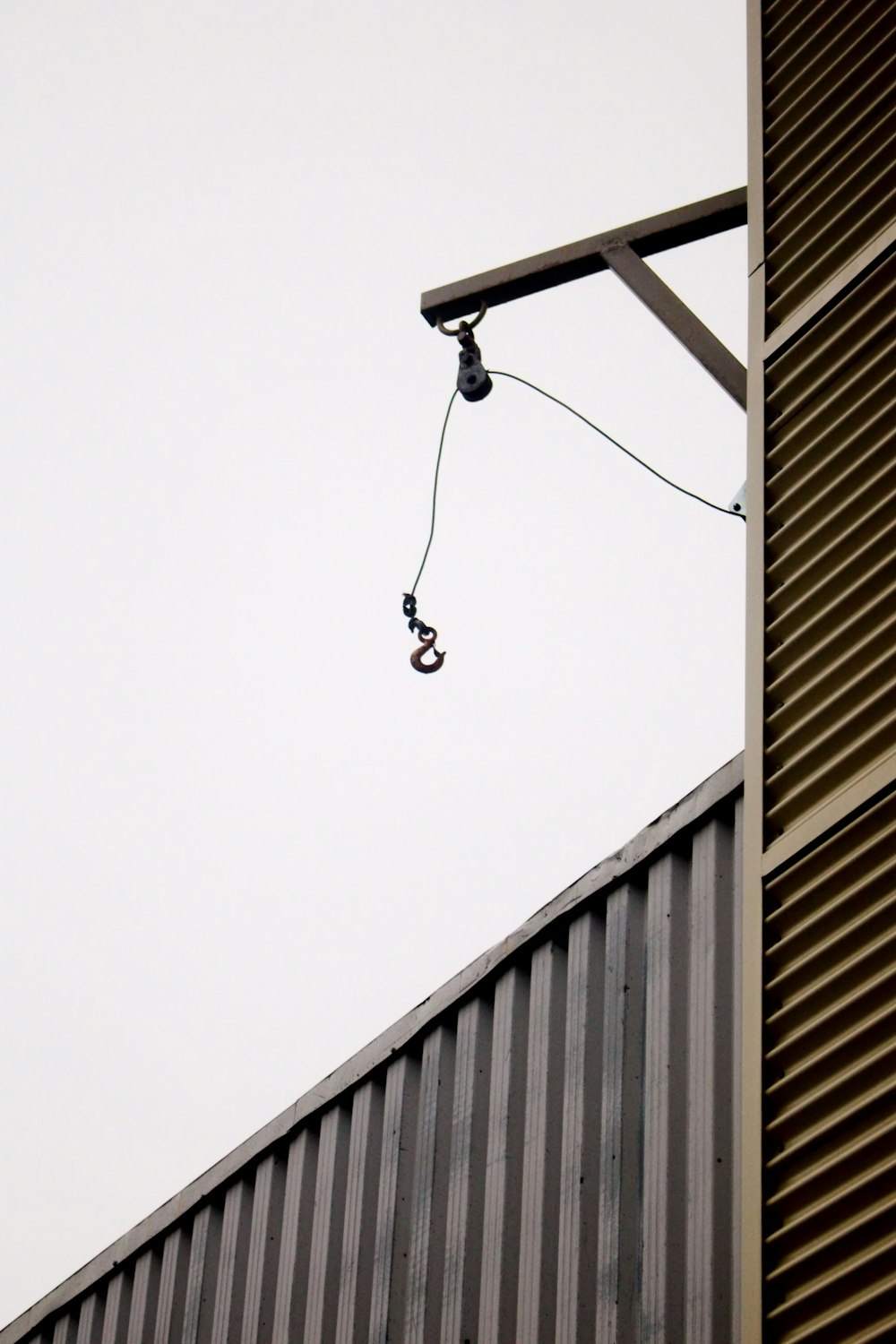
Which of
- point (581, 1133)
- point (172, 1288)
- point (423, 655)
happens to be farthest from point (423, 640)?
point (172, 1288)

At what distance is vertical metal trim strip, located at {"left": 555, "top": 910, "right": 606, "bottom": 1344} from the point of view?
4453mm

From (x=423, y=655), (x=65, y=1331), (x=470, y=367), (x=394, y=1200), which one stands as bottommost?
(x=65, y=1331)

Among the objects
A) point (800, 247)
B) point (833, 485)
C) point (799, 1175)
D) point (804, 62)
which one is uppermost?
point (804, 62)

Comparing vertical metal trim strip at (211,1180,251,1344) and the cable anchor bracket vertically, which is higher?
the cable anchor bracket

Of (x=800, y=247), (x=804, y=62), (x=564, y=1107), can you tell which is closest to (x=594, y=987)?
(x=564, y=1107)

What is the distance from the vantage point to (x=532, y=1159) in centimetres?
482

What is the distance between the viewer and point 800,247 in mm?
3830

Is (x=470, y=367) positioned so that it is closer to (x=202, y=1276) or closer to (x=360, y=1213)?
(x=360, y=1213)

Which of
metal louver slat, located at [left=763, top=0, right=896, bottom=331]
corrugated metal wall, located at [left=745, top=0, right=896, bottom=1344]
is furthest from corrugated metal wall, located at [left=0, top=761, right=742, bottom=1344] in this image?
metal louver slat, located at [left=763, top=0, right=896, bottom=331]

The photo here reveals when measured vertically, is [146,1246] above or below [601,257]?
below

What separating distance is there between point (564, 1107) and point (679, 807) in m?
1.04

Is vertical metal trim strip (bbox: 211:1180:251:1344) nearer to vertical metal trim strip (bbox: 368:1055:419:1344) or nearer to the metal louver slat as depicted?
vertical metal trim strip (bbox: 368:1055:419:1344)

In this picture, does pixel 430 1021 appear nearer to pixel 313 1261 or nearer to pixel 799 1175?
pixel 313 1261

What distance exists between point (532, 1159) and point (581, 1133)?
253 millimetres
